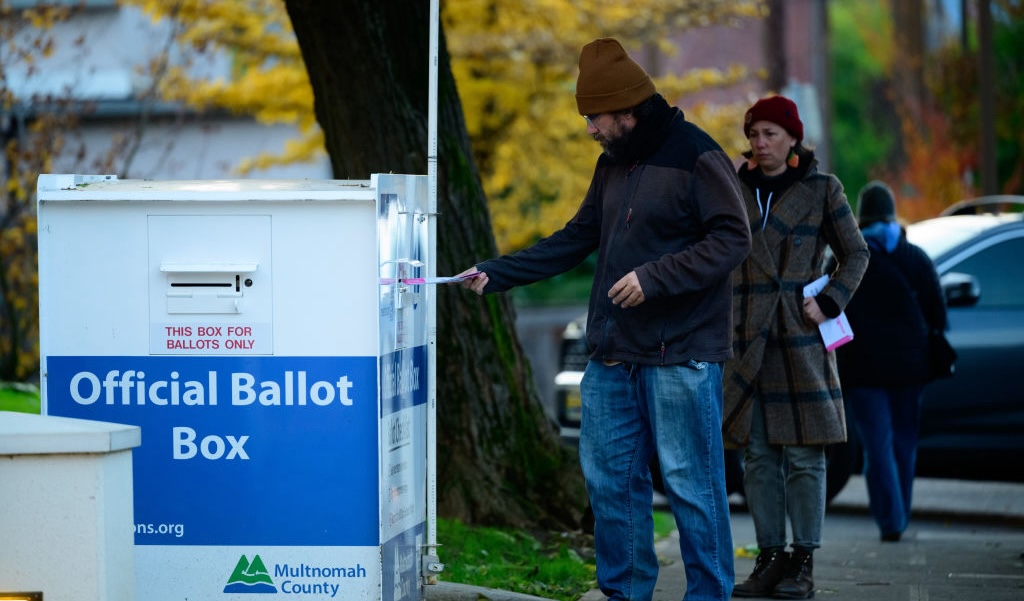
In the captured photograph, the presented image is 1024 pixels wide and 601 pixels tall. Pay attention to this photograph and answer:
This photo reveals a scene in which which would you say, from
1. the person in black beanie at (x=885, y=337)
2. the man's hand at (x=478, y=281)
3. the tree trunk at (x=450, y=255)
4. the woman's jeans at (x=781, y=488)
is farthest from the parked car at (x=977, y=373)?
the man's hand at (x=478, y=281)

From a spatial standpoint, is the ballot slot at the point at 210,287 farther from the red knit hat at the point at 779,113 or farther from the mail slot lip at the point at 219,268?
the red knit hat at the point at 779,113

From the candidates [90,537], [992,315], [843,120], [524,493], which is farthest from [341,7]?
[843,120]

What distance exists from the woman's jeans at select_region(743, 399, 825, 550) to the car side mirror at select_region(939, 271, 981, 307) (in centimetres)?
303

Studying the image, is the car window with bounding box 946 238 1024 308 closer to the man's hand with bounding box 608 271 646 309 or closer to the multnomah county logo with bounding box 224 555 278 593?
the man's hand with bounding box 608 271 646 309

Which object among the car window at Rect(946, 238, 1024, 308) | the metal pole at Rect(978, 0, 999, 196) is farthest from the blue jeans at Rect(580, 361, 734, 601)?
the metal pole at Rect(978, 0, 999, 196)

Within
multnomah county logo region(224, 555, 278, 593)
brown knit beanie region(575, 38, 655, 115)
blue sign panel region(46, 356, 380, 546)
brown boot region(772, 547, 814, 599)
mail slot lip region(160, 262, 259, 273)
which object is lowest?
brown boot region(772, 547, 814, 599)

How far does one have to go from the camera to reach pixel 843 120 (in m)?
71.2

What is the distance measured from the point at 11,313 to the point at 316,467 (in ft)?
26.5

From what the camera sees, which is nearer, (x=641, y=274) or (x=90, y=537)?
(x=90, y=537)

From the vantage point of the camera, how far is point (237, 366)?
4.78 m

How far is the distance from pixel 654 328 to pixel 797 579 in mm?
1716

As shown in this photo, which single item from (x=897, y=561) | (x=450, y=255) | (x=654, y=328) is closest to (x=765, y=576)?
(x=897, y=561)

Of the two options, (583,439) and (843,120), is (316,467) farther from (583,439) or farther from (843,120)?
(843,120)

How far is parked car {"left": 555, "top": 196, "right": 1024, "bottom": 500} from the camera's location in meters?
9.17
